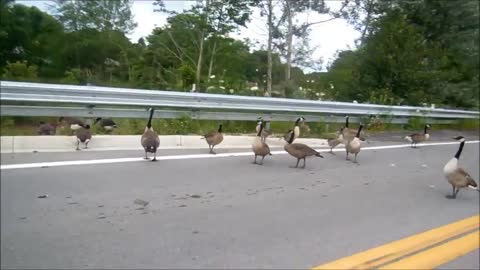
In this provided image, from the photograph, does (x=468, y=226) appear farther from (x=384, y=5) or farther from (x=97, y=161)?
(x=97, y=161)

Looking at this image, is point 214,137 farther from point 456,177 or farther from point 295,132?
point 456,177

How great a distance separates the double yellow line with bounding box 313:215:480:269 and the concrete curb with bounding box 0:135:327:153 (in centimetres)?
159

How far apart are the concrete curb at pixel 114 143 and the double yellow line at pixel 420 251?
159 cm

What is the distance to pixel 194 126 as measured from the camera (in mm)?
4004

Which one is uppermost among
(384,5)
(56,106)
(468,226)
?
(384,5)

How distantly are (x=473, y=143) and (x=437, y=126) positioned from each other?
1547 millimetres

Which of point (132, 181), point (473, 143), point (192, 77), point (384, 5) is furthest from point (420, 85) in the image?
point (473, 143)

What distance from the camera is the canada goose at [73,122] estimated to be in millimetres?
2171

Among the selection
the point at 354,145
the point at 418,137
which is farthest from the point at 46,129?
the point at 418,137

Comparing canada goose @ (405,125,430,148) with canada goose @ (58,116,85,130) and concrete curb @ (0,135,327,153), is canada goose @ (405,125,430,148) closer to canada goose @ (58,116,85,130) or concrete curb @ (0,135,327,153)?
concrete curb @ (0,135,327,153)

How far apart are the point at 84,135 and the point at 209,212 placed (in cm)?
114

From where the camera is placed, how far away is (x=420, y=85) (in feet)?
13.0

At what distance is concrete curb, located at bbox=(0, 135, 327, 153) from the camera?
1.94m

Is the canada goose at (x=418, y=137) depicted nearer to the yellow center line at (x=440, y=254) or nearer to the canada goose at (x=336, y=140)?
the canada goose at (x=336, y=140)
